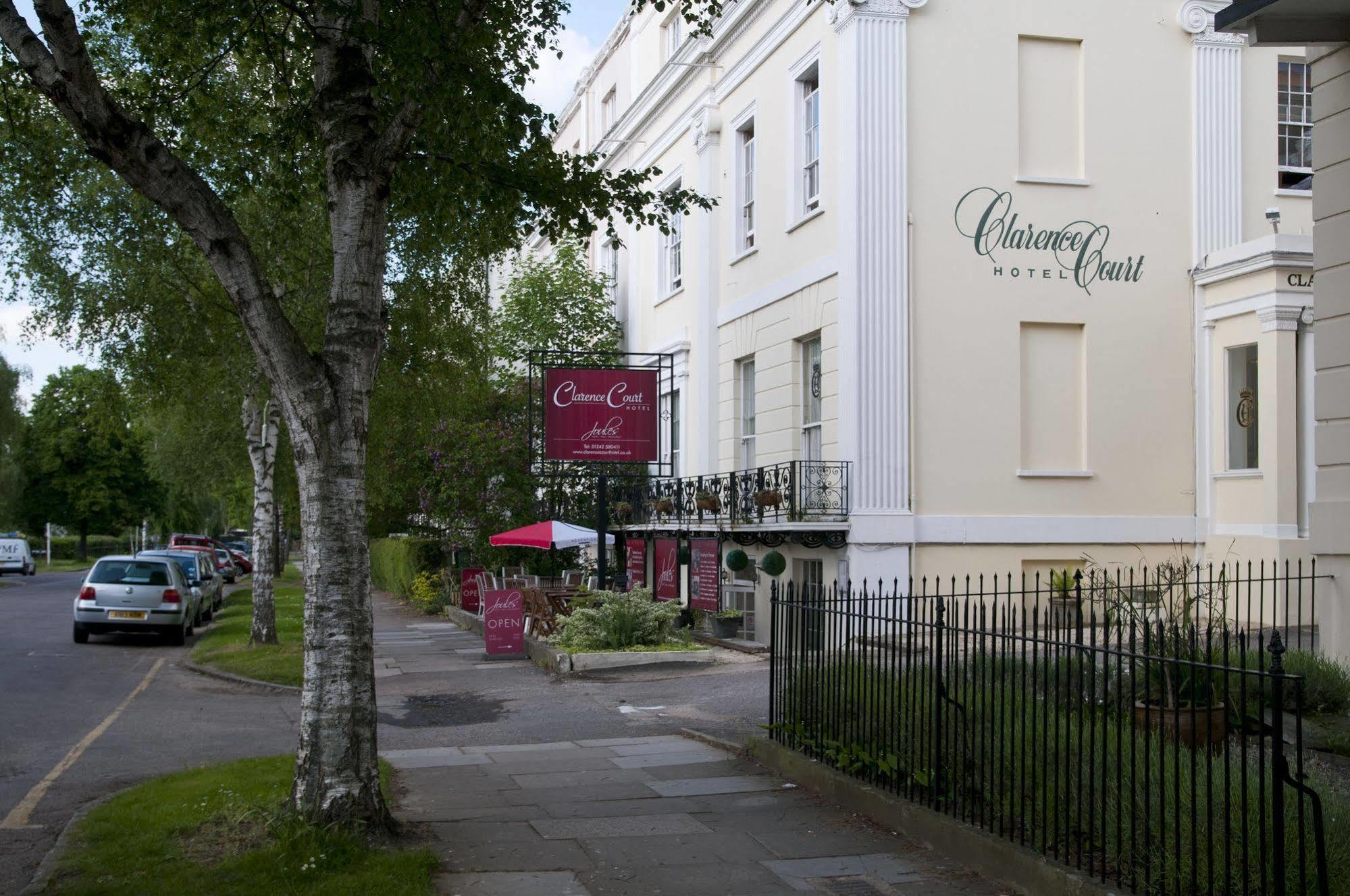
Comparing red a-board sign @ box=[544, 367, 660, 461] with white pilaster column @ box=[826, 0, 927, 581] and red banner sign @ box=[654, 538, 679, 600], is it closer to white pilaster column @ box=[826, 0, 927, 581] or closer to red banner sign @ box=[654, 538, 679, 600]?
red banner sign @ box=[654, 538, 679, 600]

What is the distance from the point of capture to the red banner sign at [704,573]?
20.3 metres

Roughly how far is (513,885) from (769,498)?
11710 mm

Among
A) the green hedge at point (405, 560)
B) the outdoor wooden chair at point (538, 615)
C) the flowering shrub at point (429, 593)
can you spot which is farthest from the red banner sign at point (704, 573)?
the green hedge at point (405, 560)

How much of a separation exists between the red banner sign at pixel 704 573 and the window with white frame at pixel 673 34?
393 inches

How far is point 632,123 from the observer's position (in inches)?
1104

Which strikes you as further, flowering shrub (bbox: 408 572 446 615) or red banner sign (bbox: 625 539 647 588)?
flowering shrub (bbox: 408 572 446 615)

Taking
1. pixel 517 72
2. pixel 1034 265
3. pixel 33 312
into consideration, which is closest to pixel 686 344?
pixel 1034 265

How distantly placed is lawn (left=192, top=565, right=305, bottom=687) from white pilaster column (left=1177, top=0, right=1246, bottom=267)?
1351cm

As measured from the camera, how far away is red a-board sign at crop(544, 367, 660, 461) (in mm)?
20266

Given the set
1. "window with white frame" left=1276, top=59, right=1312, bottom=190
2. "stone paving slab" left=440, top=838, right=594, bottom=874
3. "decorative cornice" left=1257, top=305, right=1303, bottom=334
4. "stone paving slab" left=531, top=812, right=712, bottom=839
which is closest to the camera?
"stone paving slab" left=440, top=838, right=594, bottom=874

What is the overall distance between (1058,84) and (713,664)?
952 centimetres

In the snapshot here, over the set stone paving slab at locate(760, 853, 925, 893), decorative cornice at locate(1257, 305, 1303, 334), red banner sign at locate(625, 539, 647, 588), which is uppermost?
decorative cornice at locate(1257, 305, 1303, 334)

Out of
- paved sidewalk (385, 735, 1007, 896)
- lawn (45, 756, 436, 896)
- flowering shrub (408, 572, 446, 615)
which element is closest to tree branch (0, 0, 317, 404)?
lawn (45, 756, 436, 896)

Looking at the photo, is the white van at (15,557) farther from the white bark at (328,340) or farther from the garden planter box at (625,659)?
the white bark at (328,340)
